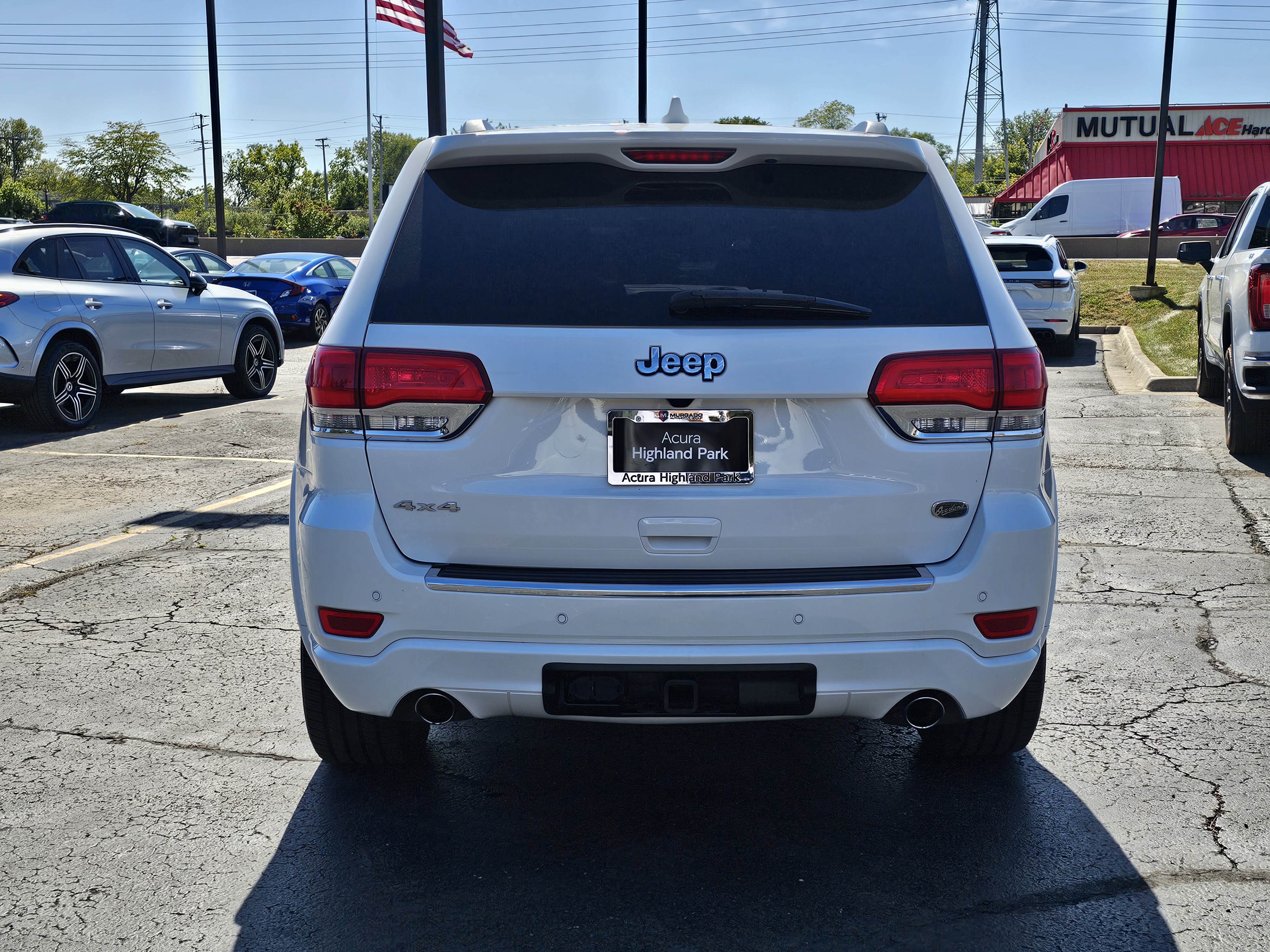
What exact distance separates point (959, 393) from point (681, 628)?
89 centimetres

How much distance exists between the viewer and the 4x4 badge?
3.05 metres

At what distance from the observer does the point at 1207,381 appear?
12.7 meters

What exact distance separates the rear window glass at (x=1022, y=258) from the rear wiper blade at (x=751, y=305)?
49.3 ft

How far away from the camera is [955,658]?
3090 millimetres

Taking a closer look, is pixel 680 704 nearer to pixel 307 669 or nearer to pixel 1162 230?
pixel 307 669

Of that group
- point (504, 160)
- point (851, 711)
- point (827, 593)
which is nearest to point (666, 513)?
point (827, 593)

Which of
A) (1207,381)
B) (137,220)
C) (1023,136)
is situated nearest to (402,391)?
(1207,381)

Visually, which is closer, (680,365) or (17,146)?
(680,365)

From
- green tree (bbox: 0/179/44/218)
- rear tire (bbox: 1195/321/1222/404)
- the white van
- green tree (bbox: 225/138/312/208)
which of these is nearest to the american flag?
rear tire (bbox: 1195/321/1222/404)

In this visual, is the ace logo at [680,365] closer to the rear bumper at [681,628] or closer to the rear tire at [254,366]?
the rear bumper at [681,628]

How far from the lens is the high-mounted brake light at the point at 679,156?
3.24 m

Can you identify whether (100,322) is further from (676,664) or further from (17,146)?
(17,146)

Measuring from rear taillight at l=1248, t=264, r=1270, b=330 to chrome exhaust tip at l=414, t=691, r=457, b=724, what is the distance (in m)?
6.62

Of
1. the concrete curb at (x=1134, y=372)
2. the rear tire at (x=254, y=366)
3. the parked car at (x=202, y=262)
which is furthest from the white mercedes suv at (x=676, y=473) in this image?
the parked car at (x=202, y=262)
